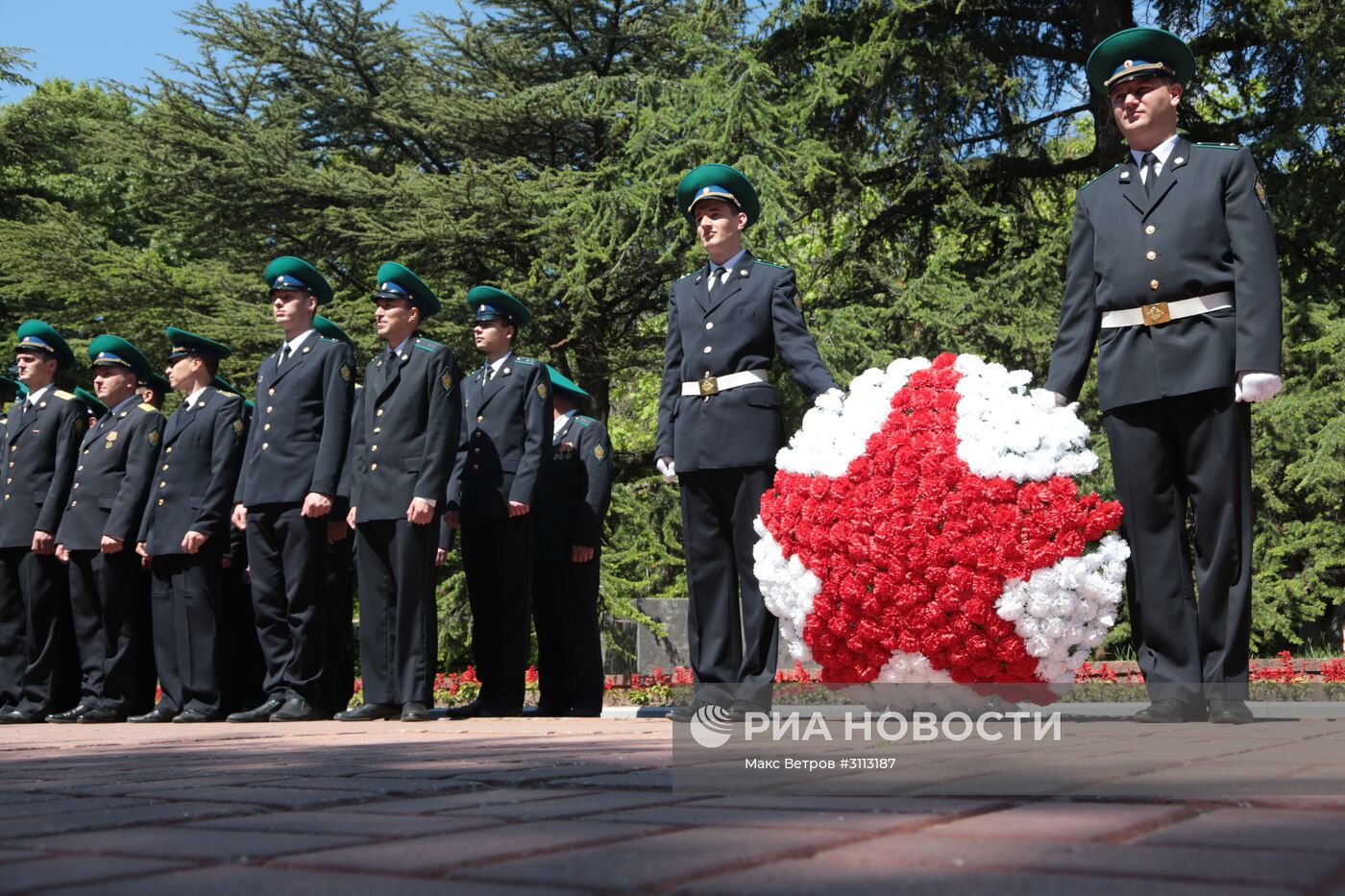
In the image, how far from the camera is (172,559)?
806cm

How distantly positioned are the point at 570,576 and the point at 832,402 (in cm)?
385

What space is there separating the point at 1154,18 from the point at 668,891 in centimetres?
1488

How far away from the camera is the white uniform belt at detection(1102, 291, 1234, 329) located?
4.79 metres

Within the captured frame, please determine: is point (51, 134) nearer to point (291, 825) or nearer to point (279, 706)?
point (279, 706)

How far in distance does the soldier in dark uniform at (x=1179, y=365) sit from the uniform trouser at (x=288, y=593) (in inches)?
165

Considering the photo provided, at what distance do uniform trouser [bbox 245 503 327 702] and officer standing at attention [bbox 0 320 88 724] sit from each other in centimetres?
200

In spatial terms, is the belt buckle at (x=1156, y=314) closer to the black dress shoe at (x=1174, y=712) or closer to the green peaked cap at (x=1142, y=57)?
the green peaked cap at (x=1142, y=57)

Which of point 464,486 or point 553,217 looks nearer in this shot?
point 464,486

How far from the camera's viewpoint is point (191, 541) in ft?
25.5

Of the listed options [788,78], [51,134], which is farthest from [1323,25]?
[51,134]

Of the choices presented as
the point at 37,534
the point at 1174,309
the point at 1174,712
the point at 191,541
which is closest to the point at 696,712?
the point at 1174,712

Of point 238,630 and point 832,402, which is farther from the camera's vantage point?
point 238,630

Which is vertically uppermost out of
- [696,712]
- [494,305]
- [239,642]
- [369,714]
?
[494,305]

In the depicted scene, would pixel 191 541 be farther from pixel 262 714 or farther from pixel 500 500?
pixel 500 500
